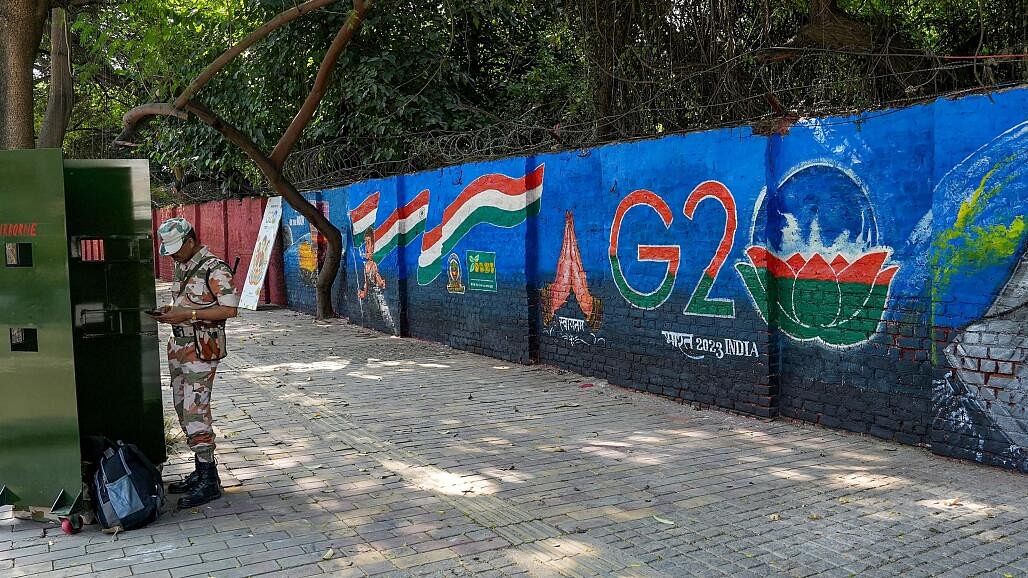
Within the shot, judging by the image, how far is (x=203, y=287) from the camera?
16.4 ft

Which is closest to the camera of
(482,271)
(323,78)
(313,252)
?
(482,271)

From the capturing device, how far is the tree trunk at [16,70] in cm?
641

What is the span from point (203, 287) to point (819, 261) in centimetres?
424

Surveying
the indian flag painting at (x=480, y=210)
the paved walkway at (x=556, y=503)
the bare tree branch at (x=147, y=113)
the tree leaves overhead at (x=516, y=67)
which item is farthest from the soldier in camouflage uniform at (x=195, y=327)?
the bare tree branch at (x=147, y=113)

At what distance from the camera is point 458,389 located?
8602 mm

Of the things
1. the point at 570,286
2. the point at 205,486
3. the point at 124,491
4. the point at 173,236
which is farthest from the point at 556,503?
the point at 570,286

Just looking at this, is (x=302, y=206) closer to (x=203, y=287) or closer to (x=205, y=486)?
(x=203, y=287)

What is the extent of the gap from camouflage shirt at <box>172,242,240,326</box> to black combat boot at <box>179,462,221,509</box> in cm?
85

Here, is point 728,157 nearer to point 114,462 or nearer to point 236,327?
point 114,462

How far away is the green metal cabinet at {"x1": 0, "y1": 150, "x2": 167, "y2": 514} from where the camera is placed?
459 cm

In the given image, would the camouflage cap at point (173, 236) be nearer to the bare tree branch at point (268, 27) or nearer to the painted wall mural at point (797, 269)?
the bare tree branch at point (268, 27)

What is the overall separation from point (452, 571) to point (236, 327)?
11193 mm

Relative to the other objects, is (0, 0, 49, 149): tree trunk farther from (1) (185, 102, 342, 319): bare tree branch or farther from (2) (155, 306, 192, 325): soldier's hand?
(1) (185, 102, 342, 319): bare tree branch

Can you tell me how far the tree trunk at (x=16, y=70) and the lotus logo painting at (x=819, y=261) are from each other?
5.49 meters
